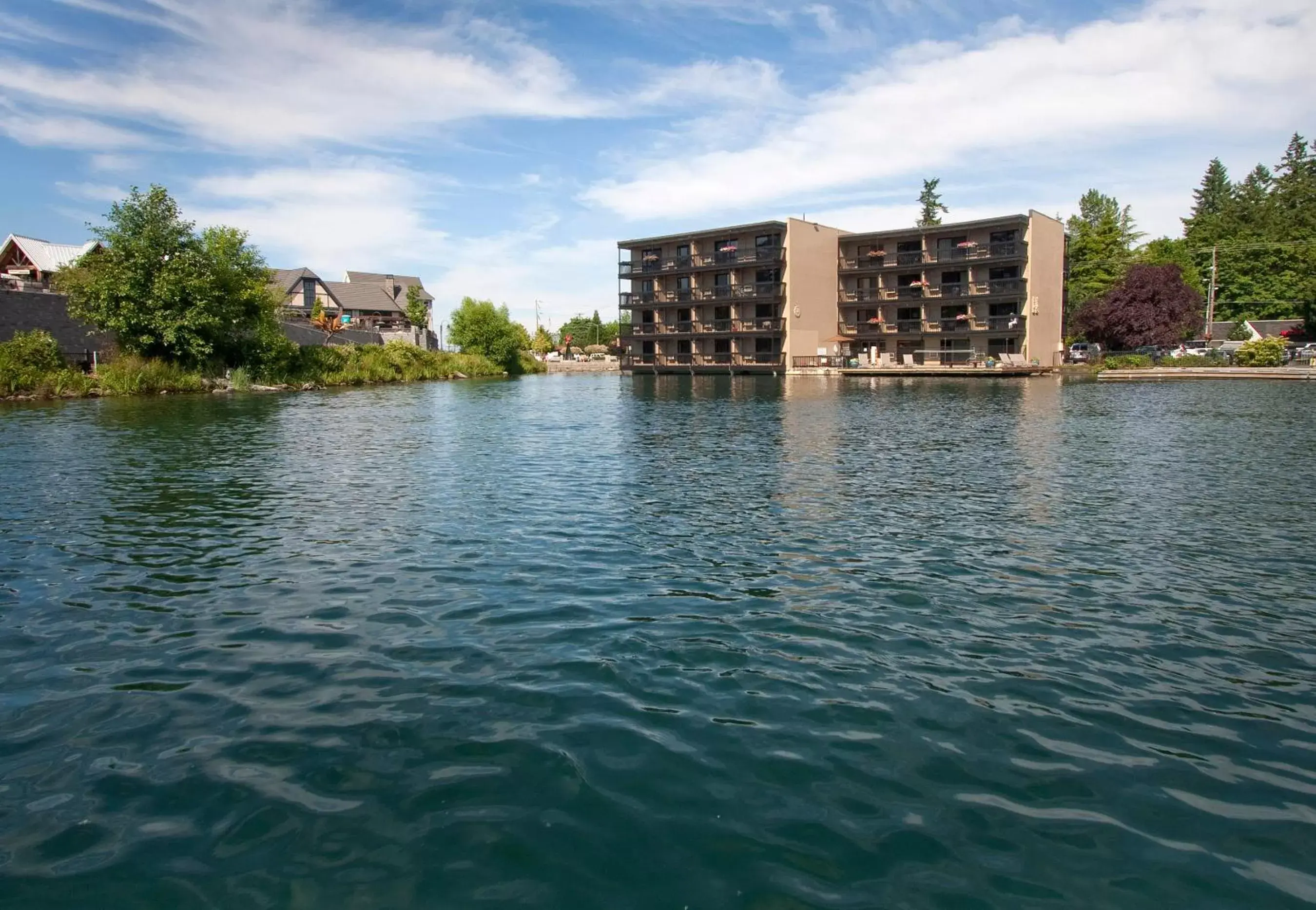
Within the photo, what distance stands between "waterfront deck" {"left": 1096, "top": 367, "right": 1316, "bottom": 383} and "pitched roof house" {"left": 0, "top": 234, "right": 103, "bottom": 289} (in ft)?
264

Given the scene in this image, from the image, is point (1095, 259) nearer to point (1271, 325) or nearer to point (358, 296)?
point (1271, 325)

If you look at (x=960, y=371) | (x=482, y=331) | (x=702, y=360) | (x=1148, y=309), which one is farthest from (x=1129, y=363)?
(x=482, y=331)

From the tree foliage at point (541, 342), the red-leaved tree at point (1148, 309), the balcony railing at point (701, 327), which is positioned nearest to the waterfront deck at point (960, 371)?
the red-leaved tree at point (1148, 309)

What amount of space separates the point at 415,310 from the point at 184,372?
69630 millimetres

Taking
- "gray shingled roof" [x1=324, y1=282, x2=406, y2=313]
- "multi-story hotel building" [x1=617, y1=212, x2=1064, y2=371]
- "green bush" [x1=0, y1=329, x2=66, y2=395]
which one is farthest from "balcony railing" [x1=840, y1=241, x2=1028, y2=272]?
"green bush" [x1=0, y1=329, x2=66, y2=395]

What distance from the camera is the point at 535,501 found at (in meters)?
16.0

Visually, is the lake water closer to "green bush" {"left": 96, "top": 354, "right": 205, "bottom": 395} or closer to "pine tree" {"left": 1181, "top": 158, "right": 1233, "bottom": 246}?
"green bush" {"left": 96, "top": 354, "right": 205, "bottom": 395}

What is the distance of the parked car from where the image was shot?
77.3m

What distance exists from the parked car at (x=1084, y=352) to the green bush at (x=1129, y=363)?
4441mm

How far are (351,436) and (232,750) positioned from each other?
23424mm

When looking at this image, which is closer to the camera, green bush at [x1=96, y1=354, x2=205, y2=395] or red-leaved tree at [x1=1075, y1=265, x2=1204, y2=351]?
green bush at [x1=96, y1=354, x2=205, y2=395]

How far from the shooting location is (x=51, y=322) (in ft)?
157

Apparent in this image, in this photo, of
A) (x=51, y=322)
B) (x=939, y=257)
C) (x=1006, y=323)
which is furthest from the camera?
(x=939, y=257)

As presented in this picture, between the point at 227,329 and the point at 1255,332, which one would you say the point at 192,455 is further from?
the point at 1255,332
